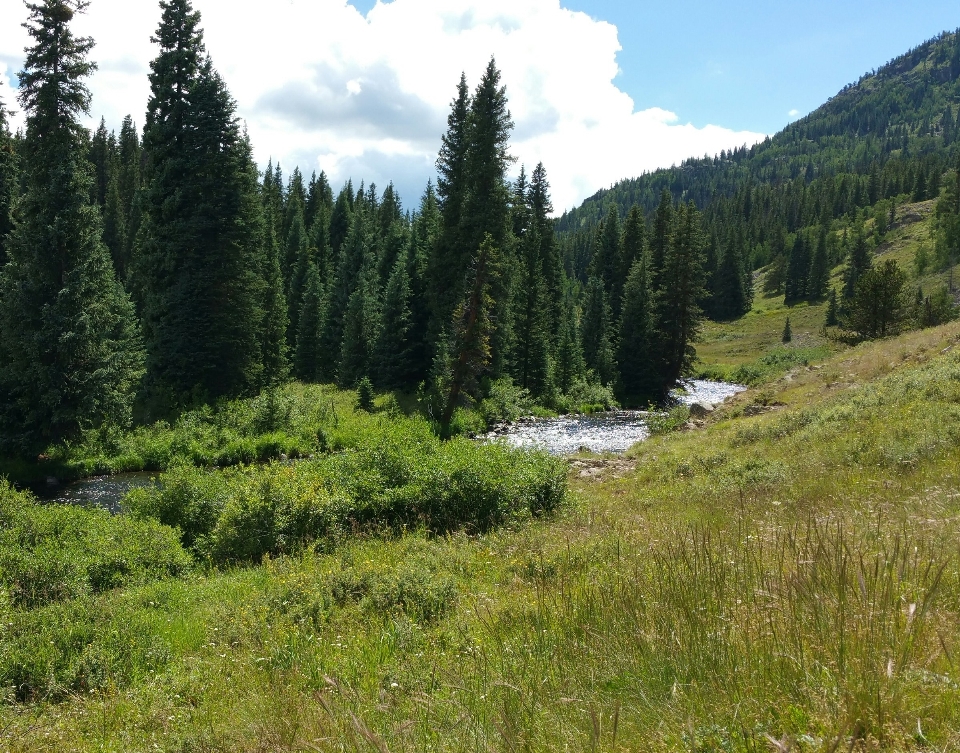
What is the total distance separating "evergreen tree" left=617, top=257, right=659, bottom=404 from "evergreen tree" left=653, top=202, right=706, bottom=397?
87 cm

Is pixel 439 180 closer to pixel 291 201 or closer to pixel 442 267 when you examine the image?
pixel 442 267

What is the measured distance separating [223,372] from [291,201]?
190ft

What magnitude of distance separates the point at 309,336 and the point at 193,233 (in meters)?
22.8

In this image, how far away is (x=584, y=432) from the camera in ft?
115

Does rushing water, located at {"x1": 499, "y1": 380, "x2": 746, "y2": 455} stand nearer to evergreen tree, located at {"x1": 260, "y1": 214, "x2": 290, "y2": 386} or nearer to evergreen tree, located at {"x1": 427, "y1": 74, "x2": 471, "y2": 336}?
evergreen tree, located at {"x1": 427, "y1": 74, "x2": 471, "y2": 336}

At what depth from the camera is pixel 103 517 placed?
14109mm

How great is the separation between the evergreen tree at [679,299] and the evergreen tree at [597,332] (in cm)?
446

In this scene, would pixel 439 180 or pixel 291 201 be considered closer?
pixel 439 180

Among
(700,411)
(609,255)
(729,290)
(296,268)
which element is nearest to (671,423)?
(700,411)

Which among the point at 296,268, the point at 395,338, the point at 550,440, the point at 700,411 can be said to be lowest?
the point at 550,440

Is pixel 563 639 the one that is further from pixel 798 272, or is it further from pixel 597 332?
pixel 798 272

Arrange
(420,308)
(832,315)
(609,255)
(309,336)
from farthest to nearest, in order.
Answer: (832,315), (609,255), (309,336), (420,308)

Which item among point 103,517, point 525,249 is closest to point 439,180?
point 525,249

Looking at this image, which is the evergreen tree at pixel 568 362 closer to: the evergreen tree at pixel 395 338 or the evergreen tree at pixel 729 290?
the evergreen tree at pixel 395 338
